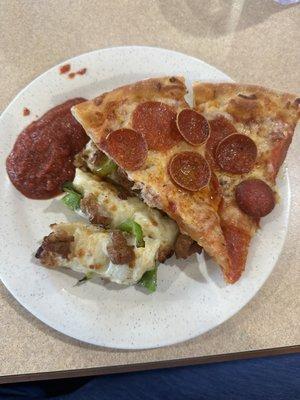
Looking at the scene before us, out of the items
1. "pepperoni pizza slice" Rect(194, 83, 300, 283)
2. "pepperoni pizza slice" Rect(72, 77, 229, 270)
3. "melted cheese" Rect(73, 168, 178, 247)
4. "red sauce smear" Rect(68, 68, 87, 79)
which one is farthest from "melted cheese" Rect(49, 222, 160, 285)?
"red sauce smear" Rect(68, 68, 87, 79)

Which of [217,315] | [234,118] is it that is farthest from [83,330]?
[234,118]

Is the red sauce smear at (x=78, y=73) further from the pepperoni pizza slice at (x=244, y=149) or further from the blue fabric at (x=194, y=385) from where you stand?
the blue fabric at (x=194, y=385)

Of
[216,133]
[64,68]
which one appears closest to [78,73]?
[64,68]

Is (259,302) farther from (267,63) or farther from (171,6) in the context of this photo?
(171,6)

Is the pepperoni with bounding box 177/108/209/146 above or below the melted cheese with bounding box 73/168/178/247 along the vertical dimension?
above

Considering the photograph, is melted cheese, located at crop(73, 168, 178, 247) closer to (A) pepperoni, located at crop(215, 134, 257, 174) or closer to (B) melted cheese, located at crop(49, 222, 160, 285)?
(B) melted cheese, located at crop(49, 222, 160, 285)

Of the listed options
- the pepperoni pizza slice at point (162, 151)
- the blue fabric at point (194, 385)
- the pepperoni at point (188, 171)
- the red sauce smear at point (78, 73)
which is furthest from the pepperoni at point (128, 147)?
the blue fabric at point (194, 385)
